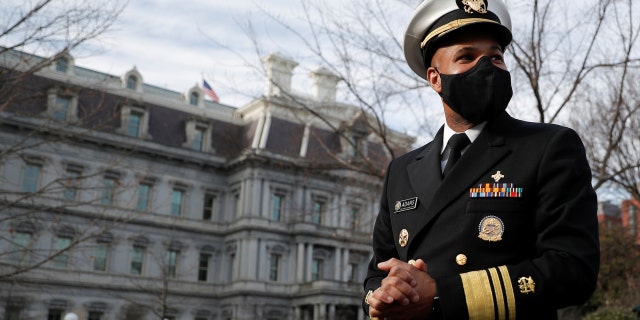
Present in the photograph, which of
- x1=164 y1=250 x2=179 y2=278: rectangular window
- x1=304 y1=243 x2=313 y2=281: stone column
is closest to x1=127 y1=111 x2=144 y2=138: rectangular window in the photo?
x1=164 y1=250 x2=179 y2=278: rectangular window

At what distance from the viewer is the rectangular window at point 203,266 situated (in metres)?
42.6

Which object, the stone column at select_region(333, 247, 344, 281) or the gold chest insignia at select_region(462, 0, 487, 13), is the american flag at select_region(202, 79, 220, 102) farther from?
the gold chest insignia at select_region(462, 0, 487, 13)

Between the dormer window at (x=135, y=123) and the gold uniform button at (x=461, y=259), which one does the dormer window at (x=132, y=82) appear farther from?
the gold uniform button at (x=461, y=259)

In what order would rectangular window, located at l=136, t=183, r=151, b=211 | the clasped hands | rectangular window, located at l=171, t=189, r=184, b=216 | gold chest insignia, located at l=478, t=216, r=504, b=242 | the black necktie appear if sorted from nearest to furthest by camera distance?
the clasped hands < gold chest insignia, located at l=478, t=216, r=504, b=242 < the black necktie < rectangular window, located at l=136, t=183, r=151, b=211 < rectangular window, located at l=171, t=189, r=184, b=216

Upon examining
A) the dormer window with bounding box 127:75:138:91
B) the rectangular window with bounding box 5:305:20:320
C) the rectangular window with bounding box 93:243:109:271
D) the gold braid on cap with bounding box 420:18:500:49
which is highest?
the dormer window with bounding box 127:75:138:91

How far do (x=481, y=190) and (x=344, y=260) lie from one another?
42052 mm

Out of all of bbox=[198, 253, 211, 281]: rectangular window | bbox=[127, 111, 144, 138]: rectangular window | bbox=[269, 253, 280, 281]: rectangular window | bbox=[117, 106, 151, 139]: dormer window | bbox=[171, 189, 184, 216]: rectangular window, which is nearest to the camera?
bbox=[117, 106, 151, 139]: dormer window

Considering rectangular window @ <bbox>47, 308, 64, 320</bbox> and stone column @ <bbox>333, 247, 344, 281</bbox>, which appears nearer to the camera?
rectangular window @ <bbox>47, 308, 64, 320</bbox>

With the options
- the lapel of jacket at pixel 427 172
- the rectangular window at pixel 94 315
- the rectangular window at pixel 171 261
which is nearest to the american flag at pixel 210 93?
the rectangular window at pixel 171 261

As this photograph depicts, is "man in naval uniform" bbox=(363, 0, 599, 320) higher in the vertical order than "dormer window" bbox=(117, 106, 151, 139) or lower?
lower

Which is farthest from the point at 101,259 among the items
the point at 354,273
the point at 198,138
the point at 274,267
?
the point at 354,273

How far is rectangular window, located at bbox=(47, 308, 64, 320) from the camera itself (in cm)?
3617

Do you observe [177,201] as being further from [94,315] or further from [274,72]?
[274,72]

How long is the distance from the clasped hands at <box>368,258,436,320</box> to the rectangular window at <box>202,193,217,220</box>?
4209cm
